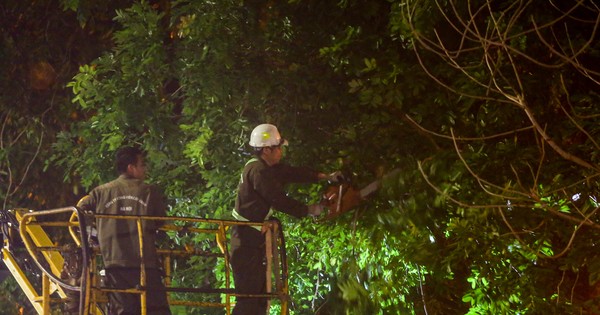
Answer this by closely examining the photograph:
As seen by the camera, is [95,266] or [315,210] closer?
[95,266]

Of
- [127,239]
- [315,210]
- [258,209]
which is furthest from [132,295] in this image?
[315,210]

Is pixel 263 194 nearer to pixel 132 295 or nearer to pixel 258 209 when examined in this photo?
pixel 258 209

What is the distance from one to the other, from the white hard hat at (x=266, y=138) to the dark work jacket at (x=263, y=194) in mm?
155

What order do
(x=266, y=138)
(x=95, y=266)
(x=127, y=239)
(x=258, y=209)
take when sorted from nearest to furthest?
1. (x=95, y=266)
2. (x=127, y=239)
3. (x=258, y=209)
4. (x=266, y=138)

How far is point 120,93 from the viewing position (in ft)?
39.4

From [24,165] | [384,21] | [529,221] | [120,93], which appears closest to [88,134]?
[120,93]

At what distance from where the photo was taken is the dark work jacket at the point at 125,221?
9359 millimetres

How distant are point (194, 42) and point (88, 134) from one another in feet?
6.64

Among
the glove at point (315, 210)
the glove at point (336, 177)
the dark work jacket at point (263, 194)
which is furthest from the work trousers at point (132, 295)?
the glove at point (336, 177)

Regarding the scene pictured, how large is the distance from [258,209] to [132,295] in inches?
54.9

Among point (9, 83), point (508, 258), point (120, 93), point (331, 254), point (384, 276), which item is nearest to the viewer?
point (508, 258)

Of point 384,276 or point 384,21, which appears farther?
point 384,21

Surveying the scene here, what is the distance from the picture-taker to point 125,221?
30.9ft

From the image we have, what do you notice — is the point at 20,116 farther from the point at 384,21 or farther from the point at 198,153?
the point at 384,21
